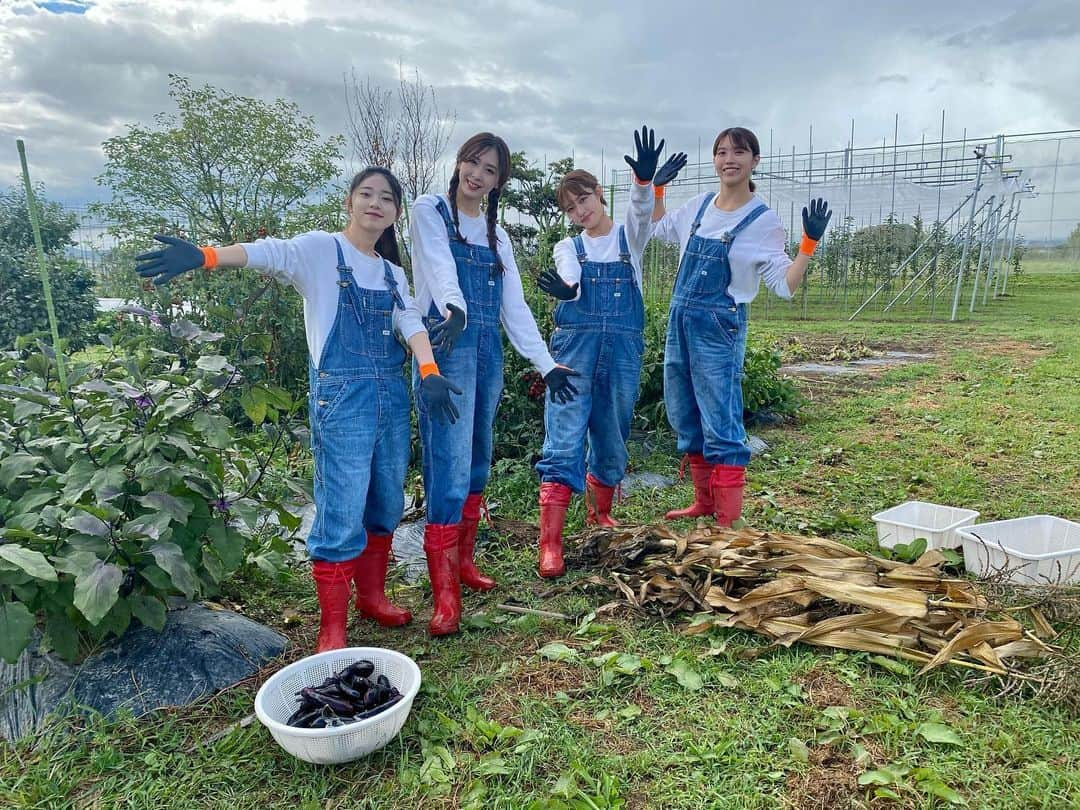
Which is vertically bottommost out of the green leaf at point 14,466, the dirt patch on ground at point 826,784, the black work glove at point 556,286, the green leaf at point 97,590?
the dirt patch on ground at point 826,784

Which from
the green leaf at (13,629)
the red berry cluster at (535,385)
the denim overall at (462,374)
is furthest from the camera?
the red berry cluster at (535,385)

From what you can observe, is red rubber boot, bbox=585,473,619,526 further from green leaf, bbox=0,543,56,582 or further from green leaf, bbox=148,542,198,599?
green leaf, bbox=0,543,56,582

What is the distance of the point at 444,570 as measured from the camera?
2.56m

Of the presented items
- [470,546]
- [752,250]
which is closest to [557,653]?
[470,546]

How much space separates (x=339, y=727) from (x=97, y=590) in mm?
711

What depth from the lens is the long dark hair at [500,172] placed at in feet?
8.11

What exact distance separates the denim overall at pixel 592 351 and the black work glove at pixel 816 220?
746 mm

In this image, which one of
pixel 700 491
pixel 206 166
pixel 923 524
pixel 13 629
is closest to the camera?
pixel 13 629

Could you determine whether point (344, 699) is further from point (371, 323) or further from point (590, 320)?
point (590, 320)

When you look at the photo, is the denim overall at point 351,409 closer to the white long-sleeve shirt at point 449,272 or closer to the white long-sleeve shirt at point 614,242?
the white long-sleeve shirt at point 449,272

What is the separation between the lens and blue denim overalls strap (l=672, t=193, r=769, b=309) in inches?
121

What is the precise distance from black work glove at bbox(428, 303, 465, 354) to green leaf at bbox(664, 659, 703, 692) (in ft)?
4.14

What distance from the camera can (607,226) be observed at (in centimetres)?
315

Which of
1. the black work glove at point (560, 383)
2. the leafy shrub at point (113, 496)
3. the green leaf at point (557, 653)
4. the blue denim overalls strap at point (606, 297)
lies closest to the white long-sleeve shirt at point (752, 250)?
the blue denim overalls strap at point (606, 297)
